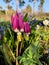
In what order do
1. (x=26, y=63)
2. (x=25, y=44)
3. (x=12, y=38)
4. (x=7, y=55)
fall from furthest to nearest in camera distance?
(x=25, y=44)
(x=12, y=38)
(x=7, y=55)
(x=26, y=63)

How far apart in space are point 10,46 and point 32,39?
280 mm

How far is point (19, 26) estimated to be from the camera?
2303mm

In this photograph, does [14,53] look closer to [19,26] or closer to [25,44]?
[25,44]

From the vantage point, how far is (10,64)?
255 cm

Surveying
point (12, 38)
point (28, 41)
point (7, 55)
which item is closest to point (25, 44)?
point (28, 41)

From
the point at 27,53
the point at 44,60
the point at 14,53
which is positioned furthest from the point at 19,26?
the point at 44,60

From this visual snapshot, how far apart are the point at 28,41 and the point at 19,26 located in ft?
1.96

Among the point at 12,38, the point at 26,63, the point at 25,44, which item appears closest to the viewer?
the point at 26,63

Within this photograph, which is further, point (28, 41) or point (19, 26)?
point (28, 41)

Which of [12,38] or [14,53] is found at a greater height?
[12,38]

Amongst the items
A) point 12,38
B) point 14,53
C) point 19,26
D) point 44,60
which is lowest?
point 44,60

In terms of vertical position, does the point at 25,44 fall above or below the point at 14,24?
below

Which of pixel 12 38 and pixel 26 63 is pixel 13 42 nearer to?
pixel 12 38

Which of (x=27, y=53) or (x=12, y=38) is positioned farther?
(x=12, y=38)
